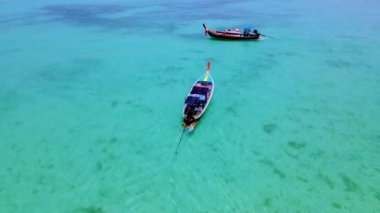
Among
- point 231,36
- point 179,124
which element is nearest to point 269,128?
point 179,124

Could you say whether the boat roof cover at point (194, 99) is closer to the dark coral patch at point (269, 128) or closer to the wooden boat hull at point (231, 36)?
the dark coral patch at point (269, 128)


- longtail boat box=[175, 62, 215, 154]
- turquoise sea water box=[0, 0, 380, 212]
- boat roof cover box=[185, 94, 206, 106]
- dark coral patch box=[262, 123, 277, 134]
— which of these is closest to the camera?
turquoise sea water box=[0, 0, 380, 212]

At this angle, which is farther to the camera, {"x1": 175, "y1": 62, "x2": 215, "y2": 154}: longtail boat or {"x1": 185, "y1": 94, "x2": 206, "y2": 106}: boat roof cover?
{"x1": 185, "y1": 94, "x2": 206, "y2": 106}: boat roof cover

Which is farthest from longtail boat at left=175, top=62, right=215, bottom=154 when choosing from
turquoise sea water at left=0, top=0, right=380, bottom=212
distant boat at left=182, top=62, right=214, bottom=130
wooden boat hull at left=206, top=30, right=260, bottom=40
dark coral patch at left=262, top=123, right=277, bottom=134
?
wooden boat hull at left=206, top=30, right=260, bottom=40

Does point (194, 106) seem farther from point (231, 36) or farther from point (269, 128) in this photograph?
point (231, 36)

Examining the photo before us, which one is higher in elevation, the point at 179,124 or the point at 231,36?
the point at 231,36

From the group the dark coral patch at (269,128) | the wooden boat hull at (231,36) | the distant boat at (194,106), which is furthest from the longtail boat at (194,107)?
the wooden boat hull at (231,36)

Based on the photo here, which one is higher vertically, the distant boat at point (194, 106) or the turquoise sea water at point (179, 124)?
the distant boat at point (194, 106)

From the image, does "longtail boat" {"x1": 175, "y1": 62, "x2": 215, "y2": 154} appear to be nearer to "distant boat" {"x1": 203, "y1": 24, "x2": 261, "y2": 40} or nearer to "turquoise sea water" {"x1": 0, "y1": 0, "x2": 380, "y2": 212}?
"turquoise sea water" {"x1": 0, "y1": 0, "x2": 380, "y2": 212}
